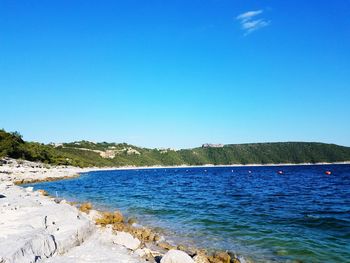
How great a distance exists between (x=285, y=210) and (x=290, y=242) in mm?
10100

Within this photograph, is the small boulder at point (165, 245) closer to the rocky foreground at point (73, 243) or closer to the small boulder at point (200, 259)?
the rocky foreground at point (73, 243)

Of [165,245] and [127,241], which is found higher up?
[127,241]

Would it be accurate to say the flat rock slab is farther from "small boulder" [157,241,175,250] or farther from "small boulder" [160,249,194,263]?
"small boulder" [157,241,175,250]

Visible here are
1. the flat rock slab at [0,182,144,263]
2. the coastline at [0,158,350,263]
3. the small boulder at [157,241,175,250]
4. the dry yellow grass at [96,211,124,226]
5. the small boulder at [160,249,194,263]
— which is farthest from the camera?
the dry yellow grass at [96,211,124,226]

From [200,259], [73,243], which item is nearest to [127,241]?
[73,243]

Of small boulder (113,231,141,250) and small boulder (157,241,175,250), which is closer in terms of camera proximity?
small boulder (113,231,141,250)

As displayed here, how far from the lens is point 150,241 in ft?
52.6

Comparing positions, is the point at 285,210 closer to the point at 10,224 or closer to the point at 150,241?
the point at 150,241

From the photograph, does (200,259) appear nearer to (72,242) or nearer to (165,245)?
(165,245)

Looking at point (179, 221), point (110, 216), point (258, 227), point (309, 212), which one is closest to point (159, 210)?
point (179, 221)

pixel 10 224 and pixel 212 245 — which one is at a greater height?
pixel 10 224

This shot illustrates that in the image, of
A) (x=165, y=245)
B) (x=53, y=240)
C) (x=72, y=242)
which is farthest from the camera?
(x=165, y=245)

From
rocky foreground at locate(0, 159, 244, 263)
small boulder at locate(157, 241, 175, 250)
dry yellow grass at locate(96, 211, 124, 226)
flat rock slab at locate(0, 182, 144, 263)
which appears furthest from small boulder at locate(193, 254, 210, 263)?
dry yellow grass at locate(96, 211, 124, 226)

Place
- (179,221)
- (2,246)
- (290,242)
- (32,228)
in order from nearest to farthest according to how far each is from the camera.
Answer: (2,246)
(32,228)
(290,242)
(179,221)
